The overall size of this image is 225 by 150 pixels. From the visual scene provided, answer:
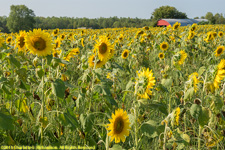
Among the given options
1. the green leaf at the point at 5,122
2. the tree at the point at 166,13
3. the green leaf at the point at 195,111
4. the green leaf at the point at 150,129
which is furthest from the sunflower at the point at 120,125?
the tree at the point at 166,13

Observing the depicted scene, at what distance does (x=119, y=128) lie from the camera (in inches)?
59.8

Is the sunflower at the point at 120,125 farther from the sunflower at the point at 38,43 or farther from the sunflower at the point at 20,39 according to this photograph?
the sunflower at the point at 20,39

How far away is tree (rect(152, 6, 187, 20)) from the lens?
58.7 meters

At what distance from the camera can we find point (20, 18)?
47.0 meters

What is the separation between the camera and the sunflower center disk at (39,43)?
74.9 inches

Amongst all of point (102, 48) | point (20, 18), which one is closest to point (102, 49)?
point (102, 48)

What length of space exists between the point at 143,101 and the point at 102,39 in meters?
0.90

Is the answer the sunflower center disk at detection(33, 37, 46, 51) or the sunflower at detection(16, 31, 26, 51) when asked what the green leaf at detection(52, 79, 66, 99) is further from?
the sunflower at detection(16, 31, 26, 51)

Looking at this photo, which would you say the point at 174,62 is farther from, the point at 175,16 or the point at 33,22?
the point at 175,16

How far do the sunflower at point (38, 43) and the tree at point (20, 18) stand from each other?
46683mm

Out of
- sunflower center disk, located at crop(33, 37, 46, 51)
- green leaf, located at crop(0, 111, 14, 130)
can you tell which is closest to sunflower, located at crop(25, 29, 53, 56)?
sunflower center disk, located at crop(33, 37, 46, 51)

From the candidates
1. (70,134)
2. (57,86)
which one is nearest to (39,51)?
(57,86)

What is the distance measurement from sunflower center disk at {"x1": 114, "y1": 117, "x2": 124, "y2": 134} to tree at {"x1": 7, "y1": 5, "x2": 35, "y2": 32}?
4747cm

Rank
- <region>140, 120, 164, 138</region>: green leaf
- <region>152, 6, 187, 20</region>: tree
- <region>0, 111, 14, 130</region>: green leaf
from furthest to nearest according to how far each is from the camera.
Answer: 1. <region>152, 6, 187, 20</region>: tree
2. <region>140, 120, 164, 138</region>: green leaf
3. <region>0, 111, 14, 130</region>: green leaf
